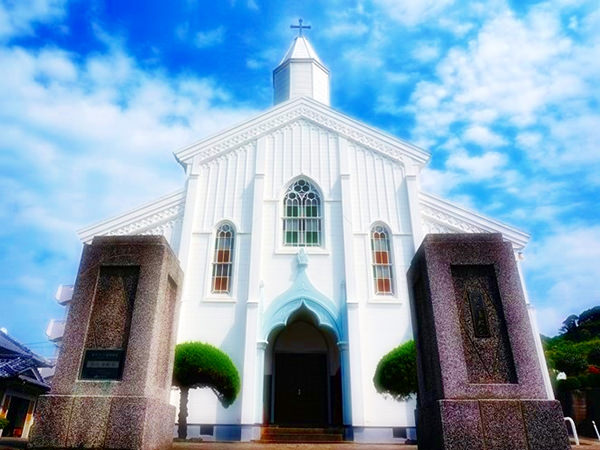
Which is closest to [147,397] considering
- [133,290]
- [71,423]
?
[71,423]

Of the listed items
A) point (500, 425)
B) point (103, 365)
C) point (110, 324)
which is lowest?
point (500, 425)

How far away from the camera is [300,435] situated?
1182 cm

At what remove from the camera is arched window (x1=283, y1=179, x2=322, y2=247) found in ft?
49.6

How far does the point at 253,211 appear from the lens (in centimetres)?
1517

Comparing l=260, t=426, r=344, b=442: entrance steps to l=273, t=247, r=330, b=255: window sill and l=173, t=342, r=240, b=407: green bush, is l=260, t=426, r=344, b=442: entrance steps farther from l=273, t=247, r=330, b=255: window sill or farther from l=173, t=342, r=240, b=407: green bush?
l=273, t=247, r=330, b=255: window sill

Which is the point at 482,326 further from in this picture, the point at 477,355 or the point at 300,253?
the point at 300,253

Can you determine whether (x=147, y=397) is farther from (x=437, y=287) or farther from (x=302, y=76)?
(x=302, y=76)

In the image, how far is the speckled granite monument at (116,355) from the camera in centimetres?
497

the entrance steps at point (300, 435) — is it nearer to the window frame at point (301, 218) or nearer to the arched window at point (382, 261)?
the arched window at point (382, 261)

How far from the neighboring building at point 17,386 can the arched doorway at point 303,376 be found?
929cm

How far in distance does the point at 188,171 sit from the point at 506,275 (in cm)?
1299

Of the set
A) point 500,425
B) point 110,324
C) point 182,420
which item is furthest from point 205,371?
point 500,425

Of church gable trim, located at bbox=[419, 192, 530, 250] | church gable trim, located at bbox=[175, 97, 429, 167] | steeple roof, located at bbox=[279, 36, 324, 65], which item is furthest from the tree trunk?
steeple roof, located at bbox=[279, 36, 324, 65]

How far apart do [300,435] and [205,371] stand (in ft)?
11.0
